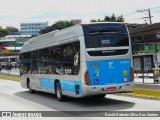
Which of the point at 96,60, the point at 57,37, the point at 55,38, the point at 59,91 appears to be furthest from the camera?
the point at 55,38

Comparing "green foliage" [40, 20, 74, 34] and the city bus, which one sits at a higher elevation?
"green foliage" [40, 20, 74, 34]

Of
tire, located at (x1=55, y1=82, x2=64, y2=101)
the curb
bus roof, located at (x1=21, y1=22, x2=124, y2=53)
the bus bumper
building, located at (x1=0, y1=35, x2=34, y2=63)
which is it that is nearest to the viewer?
the bus bumper

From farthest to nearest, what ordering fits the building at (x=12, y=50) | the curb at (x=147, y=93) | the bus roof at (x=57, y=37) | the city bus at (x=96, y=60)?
the building at (x=12, y=50), the curb at (x=147, y=93), the bus roof at (x=57, y=37), the city bus at (x=96, y=60)

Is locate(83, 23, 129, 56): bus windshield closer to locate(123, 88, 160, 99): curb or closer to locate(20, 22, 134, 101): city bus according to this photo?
locate(20, 22, 134, 101): city bus

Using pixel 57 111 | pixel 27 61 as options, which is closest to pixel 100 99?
pixel 57 111

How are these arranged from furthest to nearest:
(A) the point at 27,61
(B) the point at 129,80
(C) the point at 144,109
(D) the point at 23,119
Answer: (A) the point at 27,61 → (B) the point at 129,80 → (C) the point at 144,109 → (D) the point at 23,119

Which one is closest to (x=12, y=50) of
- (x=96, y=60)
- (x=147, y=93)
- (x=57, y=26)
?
(x=57, y=26)

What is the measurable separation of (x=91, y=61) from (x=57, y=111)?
2.30 metres

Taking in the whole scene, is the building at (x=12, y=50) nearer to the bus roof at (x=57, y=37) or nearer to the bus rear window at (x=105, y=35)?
the bus roof at (x=57, y=37)

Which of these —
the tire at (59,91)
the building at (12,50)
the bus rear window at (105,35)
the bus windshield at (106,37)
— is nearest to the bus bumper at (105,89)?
the bus windshield at (106,37)

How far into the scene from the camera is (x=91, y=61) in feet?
50.4

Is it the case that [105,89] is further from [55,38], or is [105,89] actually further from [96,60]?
[55,38]

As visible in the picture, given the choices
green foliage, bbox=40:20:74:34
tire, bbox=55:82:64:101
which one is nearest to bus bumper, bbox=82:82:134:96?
tire, bbox=55:82:64:101

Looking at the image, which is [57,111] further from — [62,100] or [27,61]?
[27,61]
